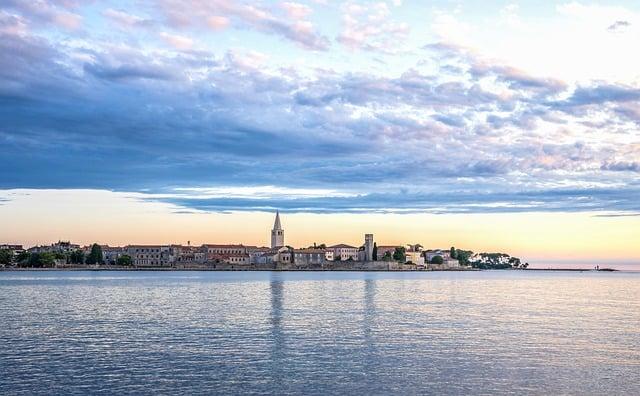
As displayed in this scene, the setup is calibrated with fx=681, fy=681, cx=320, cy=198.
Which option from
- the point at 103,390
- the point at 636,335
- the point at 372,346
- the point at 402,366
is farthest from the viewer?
the point at 636,335

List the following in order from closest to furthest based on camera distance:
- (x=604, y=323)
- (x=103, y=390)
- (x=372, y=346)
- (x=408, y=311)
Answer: (x=103, y=390)
(x=372, y=346)
(x=604, y=323)
(x=408, y=311)

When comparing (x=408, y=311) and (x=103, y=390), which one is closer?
(x=103, y=390)

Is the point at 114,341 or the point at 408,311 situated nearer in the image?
the point at 114,341

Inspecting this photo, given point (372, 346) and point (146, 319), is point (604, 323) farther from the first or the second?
point (146, 319)

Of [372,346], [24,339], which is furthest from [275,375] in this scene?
[24,339]

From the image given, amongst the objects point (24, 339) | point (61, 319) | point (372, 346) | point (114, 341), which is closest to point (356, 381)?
point (372, 346)

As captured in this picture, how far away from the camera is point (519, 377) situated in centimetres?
3127

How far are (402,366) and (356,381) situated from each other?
4.28m

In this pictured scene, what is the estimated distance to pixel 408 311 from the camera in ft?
210

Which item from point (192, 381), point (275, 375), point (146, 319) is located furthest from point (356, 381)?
point (146, 319)

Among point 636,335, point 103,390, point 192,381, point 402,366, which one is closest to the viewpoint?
point 103,390

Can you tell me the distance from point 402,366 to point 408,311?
3060cm

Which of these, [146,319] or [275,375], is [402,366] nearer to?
[275,375]

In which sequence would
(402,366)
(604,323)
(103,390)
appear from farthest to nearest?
(604,323) → (402,366) → (103,390)
